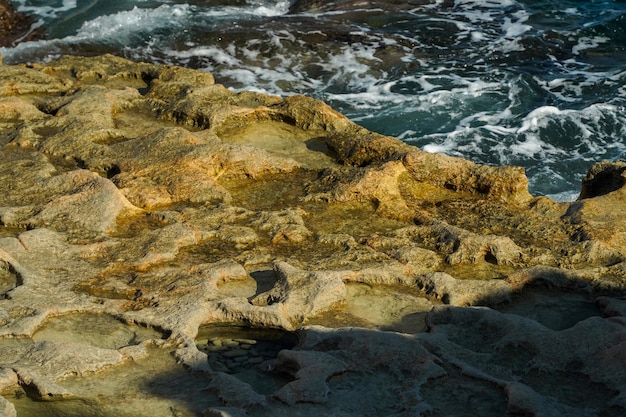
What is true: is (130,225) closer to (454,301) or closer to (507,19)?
(454,301)

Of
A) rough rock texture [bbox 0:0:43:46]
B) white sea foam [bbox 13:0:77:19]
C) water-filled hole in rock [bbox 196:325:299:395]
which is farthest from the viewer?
white sea foam [bbox 13:0:77:19]

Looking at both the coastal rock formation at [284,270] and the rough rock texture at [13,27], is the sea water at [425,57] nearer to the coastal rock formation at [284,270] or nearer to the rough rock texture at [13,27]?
the rough rock texture at [13,27]

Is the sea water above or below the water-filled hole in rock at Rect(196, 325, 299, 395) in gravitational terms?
below

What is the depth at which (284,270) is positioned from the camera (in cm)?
463

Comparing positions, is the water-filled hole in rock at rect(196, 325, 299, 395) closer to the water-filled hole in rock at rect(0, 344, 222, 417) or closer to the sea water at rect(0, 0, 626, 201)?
the water-filled hole in rock at rect(0, 344, 222, 417)

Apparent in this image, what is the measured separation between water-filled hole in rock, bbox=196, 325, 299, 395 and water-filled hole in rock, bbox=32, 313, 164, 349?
0.89ft

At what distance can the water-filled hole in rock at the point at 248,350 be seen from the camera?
386 cm

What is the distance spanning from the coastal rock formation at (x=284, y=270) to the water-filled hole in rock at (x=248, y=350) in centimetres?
1

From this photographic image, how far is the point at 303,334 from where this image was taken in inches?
161

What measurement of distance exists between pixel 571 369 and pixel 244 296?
1722mm

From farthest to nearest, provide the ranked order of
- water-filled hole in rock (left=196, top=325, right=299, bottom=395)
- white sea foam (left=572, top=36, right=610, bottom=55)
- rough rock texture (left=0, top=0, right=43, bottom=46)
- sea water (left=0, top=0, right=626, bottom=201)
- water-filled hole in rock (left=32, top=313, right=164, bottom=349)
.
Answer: rough rock texture (left=0, top=0, right=43, bottom=46) → white sea foam (left=572, top=36, right=610, bottom=55) → sea water (left=0, top=0, right=626, bottom=201) → water-filled hole in rock (left=32, top=313, right=164, bottom=349) → water-filled hole in rock (left=196, top=325, right=299, bottom=395)

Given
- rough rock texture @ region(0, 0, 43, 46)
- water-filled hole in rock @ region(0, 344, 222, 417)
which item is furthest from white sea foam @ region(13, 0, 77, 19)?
water-filled hole in rock @ region(0, 344, 222, 417)

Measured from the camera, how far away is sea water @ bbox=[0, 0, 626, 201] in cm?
1036

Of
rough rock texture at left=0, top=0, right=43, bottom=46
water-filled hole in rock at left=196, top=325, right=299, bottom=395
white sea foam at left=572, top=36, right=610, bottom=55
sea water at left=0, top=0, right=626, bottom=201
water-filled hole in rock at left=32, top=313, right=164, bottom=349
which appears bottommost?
white sea foam at left=572, top=36, right=610, bottom=55
